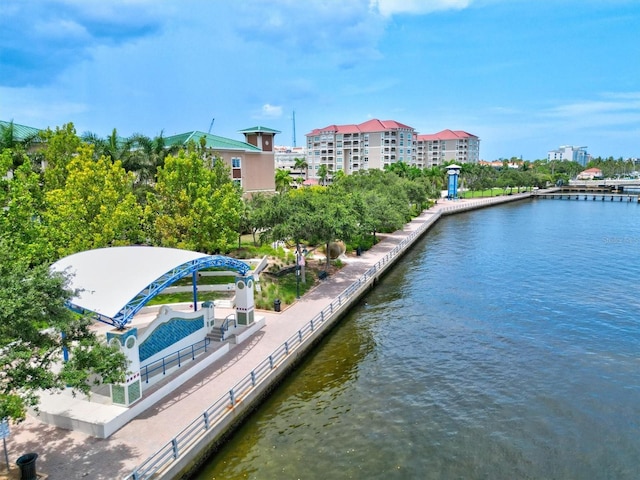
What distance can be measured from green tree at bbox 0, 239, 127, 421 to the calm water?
505 centimetres

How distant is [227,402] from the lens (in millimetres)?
16188

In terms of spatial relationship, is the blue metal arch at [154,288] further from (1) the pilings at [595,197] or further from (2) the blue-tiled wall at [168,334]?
(1) the pilings at [595,197]

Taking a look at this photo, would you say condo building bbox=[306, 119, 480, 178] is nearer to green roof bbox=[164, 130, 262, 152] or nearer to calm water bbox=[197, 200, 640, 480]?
green roof bbox=[164, 130, 262, 152]

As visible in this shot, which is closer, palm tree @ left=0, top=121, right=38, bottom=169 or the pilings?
palm tree @ left=0, top=121, right=38, bottom=169

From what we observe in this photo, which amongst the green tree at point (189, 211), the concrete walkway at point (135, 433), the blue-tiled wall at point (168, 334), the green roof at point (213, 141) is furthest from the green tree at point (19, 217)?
the green roof at point (213, 141)

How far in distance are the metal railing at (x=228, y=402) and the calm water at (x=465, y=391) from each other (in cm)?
112

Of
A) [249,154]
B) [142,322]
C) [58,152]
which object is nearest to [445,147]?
[249,154]

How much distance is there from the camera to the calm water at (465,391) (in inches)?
580

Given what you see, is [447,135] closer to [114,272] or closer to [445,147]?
[445,147]

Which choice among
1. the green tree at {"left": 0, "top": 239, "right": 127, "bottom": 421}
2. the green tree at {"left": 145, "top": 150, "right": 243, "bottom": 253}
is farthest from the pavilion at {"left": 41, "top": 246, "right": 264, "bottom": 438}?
the green tree at {"left": 145, "top": 150, "right": 243, "bottom": 253}

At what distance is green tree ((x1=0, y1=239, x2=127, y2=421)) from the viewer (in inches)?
427

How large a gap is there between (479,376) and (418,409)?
172 inches

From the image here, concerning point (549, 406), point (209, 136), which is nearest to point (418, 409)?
point (549, 406)

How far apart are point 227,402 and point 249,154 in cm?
4362
